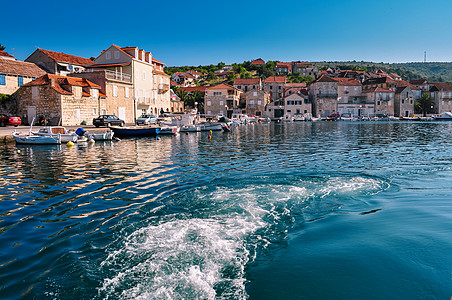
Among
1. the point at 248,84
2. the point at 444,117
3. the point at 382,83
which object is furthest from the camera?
the point at 382,83

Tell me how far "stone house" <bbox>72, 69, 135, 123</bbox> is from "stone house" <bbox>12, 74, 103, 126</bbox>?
3440mm

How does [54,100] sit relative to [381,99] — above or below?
below

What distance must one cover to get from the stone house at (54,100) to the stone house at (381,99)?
3312 inches

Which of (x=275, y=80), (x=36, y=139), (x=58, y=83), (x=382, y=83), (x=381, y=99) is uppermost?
(x=275, y=80)

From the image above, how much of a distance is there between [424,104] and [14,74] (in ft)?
368

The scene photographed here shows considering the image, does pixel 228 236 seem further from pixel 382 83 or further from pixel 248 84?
pixel 382 83

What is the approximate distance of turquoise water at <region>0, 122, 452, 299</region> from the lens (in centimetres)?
539

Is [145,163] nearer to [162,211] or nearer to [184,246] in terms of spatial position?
[162,211]

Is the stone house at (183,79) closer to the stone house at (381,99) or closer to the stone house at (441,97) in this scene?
the stone house at (381,99)

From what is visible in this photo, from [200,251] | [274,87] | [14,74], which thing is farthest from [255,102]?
[200,251]

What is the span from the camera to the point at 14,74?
42.0m

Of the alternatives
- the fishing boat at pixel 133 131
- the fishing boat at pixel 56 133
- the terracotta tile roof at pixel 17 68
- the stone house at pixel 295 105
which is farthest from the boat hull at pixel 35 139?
the stone house at pixel 295 105

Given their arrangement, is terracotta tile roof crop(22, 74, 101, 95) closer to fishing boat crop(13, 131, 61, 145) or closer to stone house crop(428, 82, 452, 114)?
fishing boat crop(13, 131, 61, 145)

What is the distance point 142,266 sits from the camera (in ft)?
19.6
